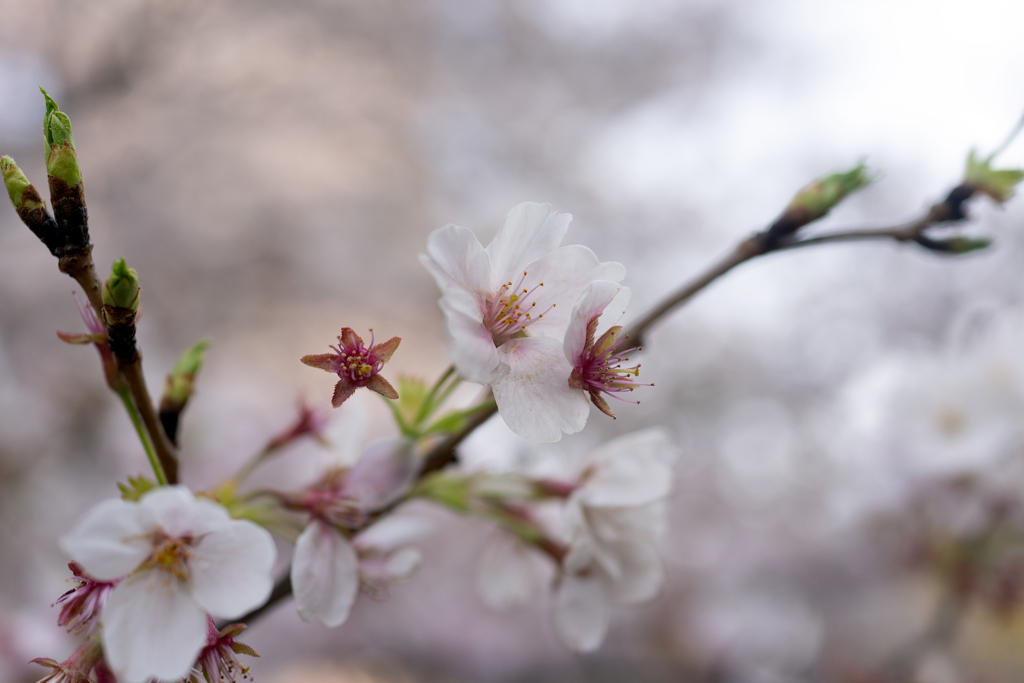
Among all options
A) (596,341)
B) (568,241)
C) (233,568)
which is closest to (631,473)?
(596,341)

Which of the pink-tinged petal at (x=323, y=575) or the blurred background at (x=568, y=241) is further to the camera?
the blurred background at (x=568, y=241)

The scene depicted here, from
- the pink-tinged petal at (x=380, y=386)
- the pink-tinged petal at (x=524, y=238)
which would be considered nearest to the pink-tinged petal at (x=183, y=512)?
the pink-tinged petal at (x=380, y=386)

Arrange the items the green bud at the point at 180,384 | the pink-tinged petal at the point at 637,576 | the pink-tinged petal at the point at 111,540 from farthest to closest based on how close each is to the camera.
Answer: the pink-tinged petal at the point at 637,576 < the green bud at the point at 180,384 < the pink-tinged petal at the point at 111,540

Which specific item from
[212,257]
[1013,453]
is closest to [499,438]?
[1013,453]

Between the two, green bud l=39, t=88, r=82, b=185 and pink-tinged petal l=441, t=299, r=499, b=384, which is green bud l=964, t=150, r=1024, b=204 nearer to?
pink-tinged petal l=441, t=299, r=499, b=384

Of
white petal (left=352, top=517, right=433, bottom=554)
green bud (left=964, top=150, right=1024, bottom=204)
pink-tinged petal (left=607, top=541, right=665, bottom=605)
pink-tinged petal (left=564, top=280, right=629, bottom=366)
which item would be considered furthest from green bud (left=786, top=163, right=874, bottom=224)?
white petal (left=352, top=517, right=433, bottom=554)

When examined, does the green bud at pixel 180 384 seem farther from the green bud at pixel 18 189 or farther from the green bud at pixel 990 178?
the green bud at pixel 990 178

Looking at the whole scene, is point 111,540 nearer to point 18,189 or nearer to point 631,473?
point 18,189
